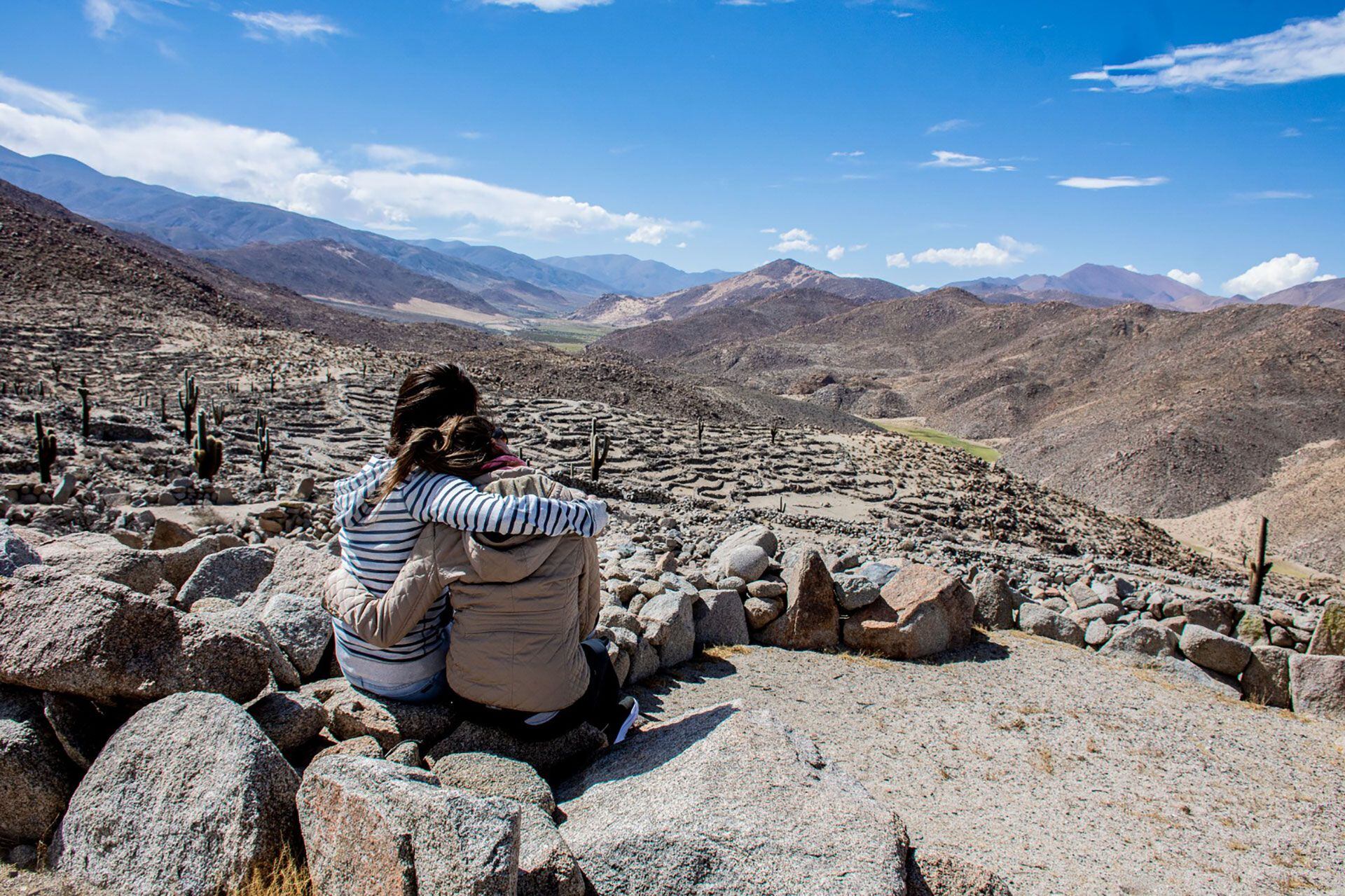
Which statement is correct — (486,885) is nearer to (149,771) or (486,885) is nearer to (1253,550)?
(149,771)

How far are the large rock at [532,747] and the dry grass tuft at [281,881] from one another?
2.41 feet

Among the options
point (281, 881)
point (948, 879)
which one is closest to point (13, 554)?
point (281, 881)

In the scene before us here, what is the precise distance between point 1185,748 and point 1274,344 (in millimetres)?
51269

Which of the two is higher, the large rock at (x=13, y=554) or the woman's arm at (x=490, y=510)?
the woman's arm at (x=490, y=510)

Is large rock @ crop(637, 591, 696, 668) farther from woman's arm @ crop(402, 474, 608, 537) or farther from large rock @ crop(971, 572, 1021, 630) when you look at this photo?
large rock @ crop(971, 572, 1021, 630)

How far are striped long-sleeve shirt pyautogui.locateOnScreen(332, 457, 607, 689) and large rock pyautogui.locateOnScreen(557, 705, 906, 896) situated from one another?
93 cm

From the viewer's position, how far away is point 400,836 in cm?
232

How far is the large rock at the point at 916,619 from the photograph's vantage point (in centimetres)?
681

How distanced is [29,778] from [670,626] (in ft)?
12.3

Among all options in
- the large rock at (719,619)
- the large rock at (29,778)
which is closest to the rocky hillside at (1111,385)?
the large rock at (719,619)

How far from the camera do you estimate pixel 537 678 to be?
3.29m

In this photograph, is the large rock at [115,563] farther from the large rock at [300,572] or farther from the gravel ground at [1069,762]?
the gravel ground at [1069,762]

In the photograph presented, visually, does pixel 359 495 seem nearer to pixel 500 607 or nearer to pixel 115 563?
pixel 500 607

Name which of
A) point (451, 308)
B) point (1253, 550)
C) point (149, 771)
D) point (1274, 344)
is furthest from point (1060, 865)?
point (451, 308)
